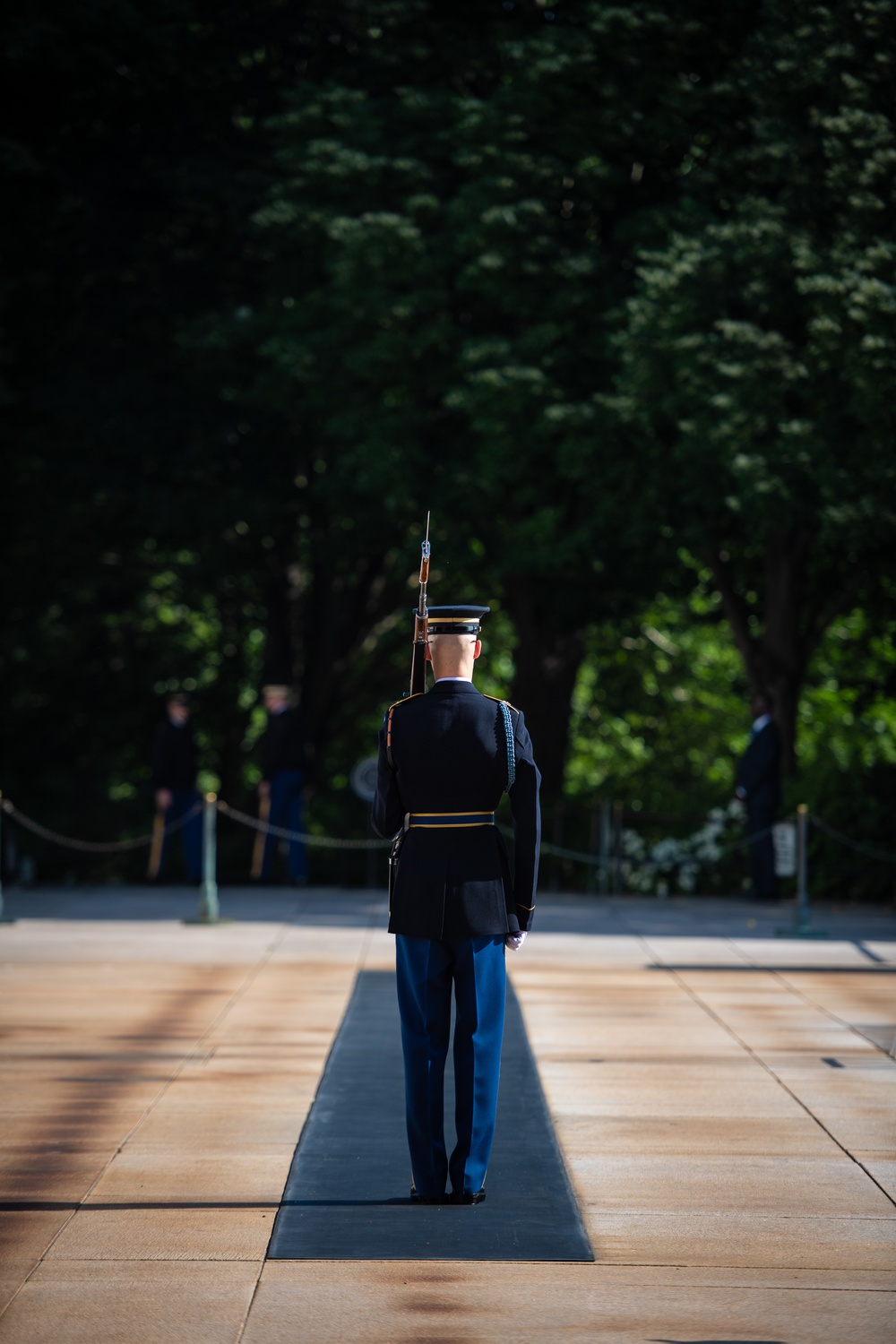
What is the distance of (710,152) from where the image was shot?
1847 centimetres

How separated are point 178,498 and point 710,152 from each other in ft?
23.8

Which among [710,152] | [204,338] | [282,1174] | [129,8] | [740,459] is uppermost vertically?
[129,8]

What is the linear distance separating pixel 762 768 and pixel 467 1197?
39.5 feet

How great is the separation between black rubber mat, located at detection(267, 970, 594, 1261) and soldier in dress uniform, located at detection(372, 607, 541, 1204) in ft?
0.68

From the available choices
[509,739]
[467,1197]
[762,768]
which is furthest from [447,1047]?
[762,768]

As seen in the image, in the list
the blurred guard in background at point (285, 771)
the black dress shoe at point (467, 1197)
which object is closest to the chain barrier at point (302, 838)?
the blurred guard in background at point (285, 771)

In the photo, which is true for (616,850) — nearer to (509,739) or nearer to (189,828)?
(189,828)

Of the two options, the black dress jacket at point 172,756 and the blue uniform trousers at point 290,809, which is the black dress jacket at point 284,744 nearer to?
the blue uniform trousers at point 290,809

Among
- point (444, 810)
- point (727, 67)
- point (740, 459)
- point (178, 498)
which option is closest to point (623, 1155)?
point (444, 810)

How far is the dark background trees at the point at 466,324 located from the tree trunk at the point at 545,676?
0.15 feet

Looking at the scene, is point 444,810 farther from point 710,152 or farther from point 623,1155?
point 710,152

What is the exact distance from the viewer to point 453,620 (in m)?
6.08

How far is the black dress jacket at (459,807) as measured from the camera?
603cm

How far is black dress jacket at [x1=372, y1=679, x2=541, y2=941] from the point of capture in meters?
6.03
